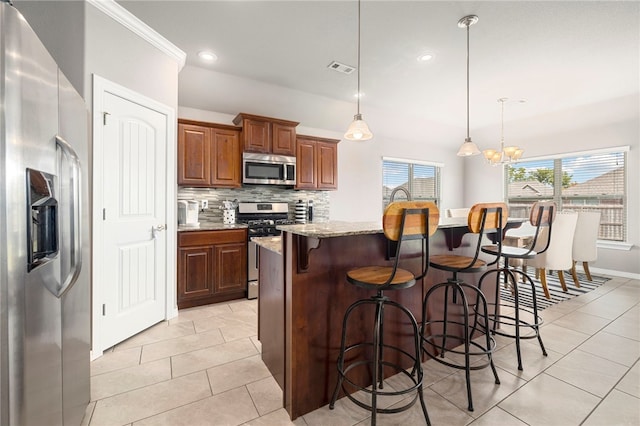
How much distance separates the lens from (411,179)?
640 cm

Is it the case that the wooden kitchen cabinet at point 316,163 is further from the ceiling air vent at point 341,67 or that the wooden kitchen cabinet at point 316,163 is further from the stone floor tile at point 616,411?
the stone floor tile at point 616,411

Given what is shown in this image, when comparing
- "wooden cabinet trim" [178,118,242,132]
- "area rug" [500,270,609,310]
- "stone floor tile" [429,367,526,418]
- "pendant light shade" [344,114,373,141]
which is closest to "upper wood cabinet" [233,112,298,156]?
"wooden cabinet trim" [178,118,242,132]

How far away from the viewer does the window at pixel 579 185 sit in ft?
15.8

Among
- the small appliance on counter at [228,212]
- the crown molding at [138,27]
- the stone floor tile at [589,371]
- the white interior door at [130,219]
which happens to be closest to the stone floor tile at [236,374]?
the white interior door at [130,219]

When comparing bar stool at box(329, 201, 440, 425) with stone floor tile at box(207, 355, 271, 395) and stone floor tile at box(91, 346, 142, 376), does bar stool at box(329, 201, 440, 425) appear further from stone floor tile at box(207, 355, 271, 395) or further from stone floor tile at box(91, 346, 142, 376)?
stone floor tile at box(91, 346, 142, 376)

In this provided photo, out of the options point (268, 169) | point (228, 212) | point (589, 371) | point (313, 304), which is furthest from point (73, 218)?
point (589, 371)

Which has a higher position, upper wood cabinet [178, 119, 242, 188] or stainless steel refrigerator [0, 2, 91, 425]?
upper wood cabinet [178, 119, 242, 188]

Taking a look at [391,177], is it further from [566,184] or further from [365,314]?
[365,314]

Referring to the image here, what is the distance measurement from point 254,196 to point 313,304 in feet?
9.84

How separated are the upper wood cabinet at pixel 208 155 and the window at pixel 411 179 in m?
3.12

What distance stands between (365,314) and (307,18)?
248cm

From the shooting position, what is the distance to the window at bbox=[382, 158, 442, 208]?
5.97 m

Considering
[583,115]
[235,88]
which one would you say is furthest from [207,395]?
[583,115]

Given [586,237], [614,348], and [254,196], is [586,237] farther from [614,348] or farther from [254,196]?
[254,196]
